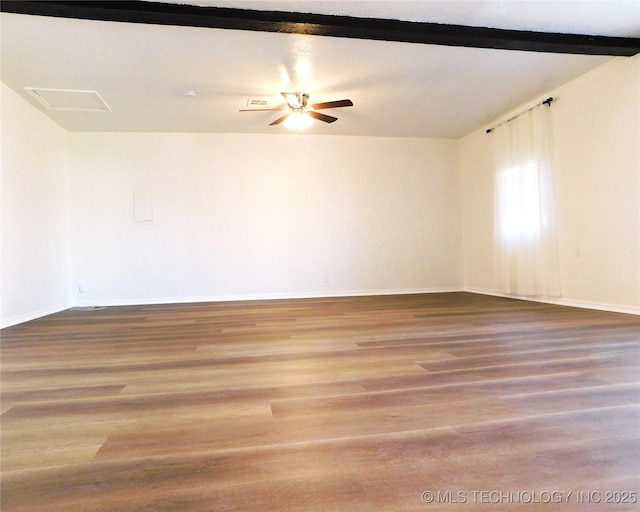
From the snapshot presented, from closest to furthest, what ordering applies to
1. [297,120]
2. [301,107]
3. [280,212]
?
1. [301,107]
2. [297,120]
3. [280,212]

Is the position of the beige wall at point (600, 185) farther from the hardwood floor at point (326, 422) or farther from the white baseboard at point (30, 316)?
the white baseboard at point (30, 316)

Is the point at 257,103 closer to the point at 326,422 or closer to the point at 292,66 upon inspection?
the point at 292,66

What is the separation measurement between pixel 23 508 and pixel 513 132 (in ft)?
18.3

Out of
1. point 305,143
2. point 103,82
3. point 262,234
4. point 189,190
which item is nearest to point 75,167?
point 189,190

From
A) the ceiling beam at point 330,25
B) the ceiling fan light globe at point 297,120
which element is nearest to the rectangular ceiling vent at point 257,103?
the ceiling fan light globe at point 297,120

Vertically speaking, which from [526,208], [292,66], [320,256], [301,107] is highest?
[292,66]

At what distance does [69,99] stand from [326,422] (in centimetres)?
456

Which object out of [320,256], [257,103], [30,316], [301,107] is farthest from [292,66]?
[30,316]

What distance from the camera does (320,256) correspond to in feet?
17.8

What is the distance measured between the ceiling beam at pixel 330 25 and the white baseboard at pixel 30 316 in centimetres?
280

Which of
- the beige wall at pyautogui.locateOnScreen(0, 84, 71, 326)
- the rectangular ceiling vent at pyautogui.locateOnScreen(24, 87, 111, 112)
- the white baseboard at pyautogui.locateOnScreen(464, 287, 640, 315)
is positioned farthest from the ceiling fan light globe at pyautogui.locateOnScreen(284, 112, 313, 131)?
the white baseboard at pyautogui.locateOnScreen(464, 287, 640, 315)

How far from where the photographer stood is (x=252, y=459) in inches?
41.8

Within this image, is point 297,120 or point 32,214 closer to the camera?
point 32,214

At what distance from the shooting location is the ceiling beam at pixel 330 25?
95.7 inches
